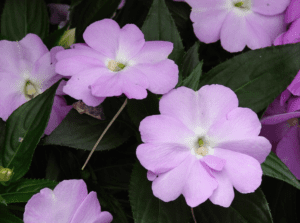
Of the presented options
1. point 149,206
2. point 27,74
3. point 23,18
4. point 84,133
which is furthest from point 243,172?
point 23,18

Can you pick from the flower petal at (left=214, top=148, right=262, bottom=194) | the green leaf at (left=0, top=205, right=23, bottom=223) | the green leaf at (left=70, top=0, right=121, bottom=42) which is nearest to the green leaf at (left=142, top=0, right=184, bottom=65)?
the green leaf at (left=70, top=0, right=121, bottom=42)

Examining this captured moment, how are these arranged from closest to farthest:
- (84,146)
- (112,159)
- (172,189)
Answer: (172,189) → (84,146) → (112,159)

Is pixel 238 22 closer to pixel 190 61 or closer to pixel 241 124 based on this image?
pixel 190 61

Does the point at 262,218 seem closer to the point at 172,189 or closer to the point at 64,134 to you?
the point at 172,189

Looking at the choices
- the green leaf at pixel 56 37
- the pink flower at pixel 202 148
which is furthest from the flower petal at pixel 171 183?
the green leaf at pixel 56 37

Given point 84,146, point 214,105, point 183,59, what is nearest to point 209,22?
point 183,59

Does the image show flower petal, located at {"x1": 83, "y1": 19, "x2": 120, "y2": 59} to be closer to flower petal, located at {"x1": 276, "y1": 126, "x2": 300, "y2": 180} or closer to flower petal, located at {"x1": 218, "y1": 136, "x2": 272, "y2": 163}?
flower petal, located at {"x1": 218, "y1": 136, "x2": 272, "y2": 163}

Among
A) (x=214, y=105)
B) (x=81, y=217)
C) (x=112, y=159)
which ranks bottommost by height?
(x=112, y=159)
